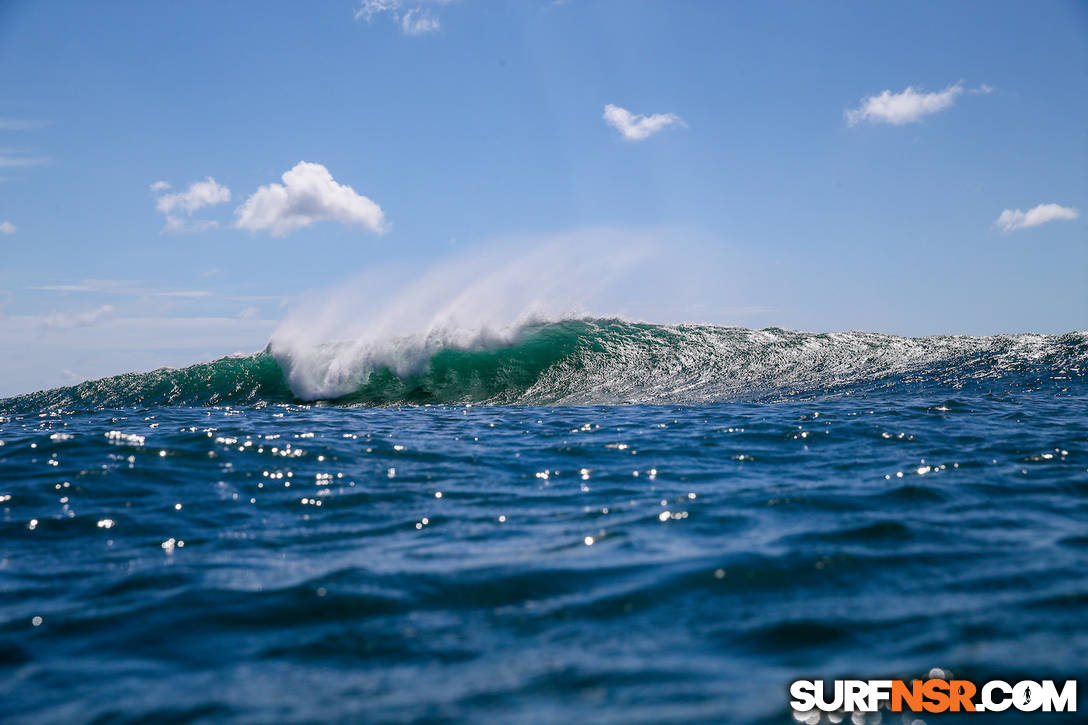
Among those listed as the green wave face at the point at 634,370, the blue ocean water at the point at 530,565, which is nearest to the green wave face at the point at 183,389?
the green wave face at the point at 634,370


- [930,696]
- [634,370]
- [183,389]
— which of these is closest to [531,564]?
[930,696]

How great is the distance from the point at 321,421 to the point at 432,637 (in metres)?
8.50

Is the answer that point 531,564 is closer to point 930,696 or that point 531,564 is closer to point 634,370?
point 930,696

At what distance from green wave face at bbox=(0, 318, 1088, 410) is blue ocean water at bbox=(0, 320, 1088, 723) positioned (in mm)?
5912

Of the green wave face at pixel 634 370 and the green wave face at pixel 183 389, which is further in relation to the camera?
the green wave face at pixel 183 389

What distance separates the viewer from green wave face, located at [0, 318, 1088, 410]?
15930mm

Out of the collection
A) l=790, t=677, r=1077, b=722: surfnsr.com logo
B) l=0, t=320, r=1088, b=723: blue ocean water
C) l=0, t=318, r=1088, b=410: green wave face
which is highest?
l=0, t=318, r=1088, b=410: green wave face

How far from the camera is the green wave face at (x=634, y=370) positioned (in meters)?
15.9

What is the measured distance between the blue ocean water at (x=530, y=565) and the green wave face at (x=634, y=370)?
19.4ft

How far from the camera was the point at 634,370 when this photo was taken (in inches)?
727

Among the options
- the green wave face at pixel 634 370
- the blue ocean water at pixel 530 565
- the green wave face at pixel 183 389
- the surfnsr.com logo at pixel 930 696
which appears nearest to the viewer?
the surfnsr.com logo at pixel 930 696

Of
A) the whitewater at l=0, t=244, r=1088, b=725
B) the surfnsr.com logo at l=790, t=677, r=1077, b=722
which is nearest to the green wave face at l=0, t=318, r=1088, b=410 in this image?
the whitewater at l=0, t=244, r=1088, b=725

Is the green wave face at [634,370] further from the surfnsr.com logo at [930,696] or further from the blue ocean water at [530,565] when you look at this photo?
the surfnsr.com logo at [930,696]

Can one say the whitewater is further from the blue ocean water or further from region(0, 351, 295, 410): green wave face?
region(0, 351, 295, 410): green wave face
